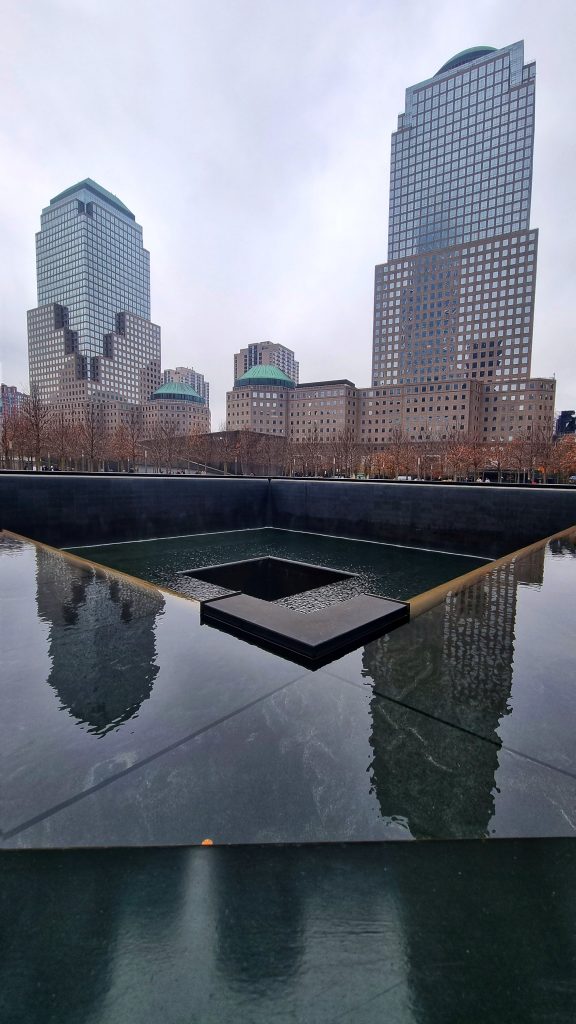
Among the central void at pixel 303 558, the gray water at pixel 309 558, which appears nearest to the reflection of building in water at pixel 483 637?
the gray water at pixel 309 558

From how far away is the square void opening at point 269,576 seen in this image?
14.3 metres

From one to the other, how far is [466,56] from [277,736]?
193218 mm

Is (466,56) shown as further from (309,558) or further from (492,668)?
(492,668)

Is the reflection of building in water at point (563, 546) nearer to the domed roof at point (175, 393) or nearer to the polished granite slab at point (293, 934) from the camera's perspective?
the polished granite slab at point (293, 934)

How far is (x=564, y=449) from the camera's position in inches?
2103

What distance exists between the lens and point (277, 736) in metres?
3.05

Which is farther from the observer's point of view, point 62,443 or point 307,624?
point 62,443

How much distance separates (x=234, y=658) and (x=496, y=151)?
165 m

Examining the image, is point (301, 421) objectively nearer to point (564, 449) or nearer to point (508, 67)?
point (564, 449)

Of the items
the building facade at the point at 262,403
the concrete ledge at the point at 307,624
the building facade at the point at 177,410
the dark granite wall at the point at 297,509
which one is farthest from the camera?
the building facade at the point at 177,410

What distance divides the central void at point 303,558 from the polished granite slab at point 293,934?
9883 mm

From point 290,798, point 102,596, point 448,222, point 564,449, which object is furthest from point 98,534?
point 448,222

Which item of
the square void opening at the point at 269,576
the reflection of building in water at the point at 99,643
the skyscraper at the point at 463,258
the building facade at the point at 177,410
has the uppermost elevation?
the skyscraper at the point at 463,258

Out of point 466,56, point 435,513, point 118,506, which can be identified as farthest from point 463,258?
point 118,506
